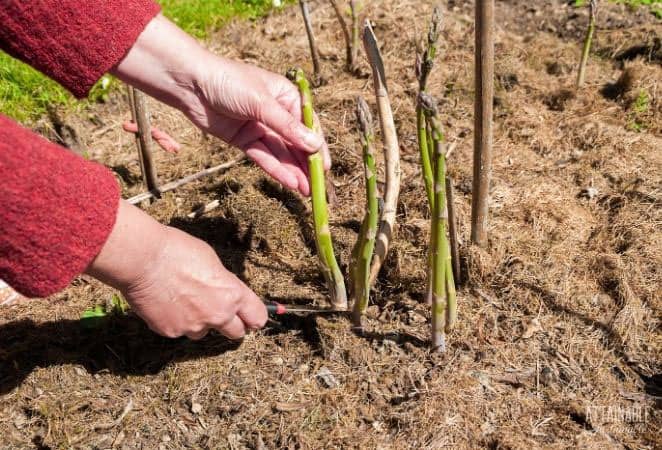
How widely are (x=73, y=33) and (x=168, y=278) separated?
751 millimetres

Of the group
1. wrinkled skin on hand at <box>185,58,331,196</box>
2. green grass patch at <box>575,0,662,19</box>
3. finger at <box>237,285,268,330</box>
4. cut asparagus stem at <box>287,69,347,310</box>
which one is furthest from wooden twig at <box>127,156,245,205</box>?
green grass patch at <box>575,0,662,19</box>

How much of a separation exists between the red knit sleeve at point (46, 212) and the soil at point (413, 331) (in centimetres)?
69

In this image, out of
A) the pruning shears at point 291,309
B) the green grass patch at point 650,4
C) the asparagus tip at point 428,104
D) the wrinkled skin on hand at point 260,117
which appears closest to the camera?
the asparagus tip at point 428,104

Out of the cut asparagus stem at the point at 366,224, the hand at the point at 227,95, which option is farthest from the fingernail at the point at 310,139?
the cut asparagus stem at the point at 366,224

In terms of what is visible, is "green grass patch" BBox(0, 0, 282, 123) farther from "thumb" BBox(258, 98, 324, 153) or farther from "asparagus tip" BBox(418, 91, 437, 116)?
"asparagus tip" BBox(418, 91, 437, 116)

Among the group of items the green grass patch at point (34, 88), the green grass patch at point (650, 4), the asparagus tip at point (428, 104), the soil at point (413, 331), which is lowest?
the soil at point (413, 331)

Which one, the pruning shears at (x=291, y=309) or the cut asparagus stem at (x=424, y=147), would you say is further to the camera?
the pruning shears at (x=291, y=309)

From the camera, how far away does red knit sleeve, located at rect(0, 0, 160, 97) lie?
1706 mm

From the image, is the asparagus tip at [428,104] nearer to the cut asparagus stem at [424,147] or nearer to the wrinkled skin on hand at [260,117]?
the cut asparagus stem at [424,147]

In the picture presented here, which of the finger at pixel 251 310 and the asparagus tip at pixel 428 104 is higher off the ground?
the asparagus tip at pixel 428 104

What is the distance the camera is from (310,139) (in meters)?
1.84

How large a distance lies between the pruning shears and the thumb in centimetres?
51

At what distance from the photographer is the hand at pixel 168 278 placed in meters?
1.53

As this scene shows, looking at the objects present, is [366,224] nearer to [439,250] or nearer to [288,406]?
[439,250]
